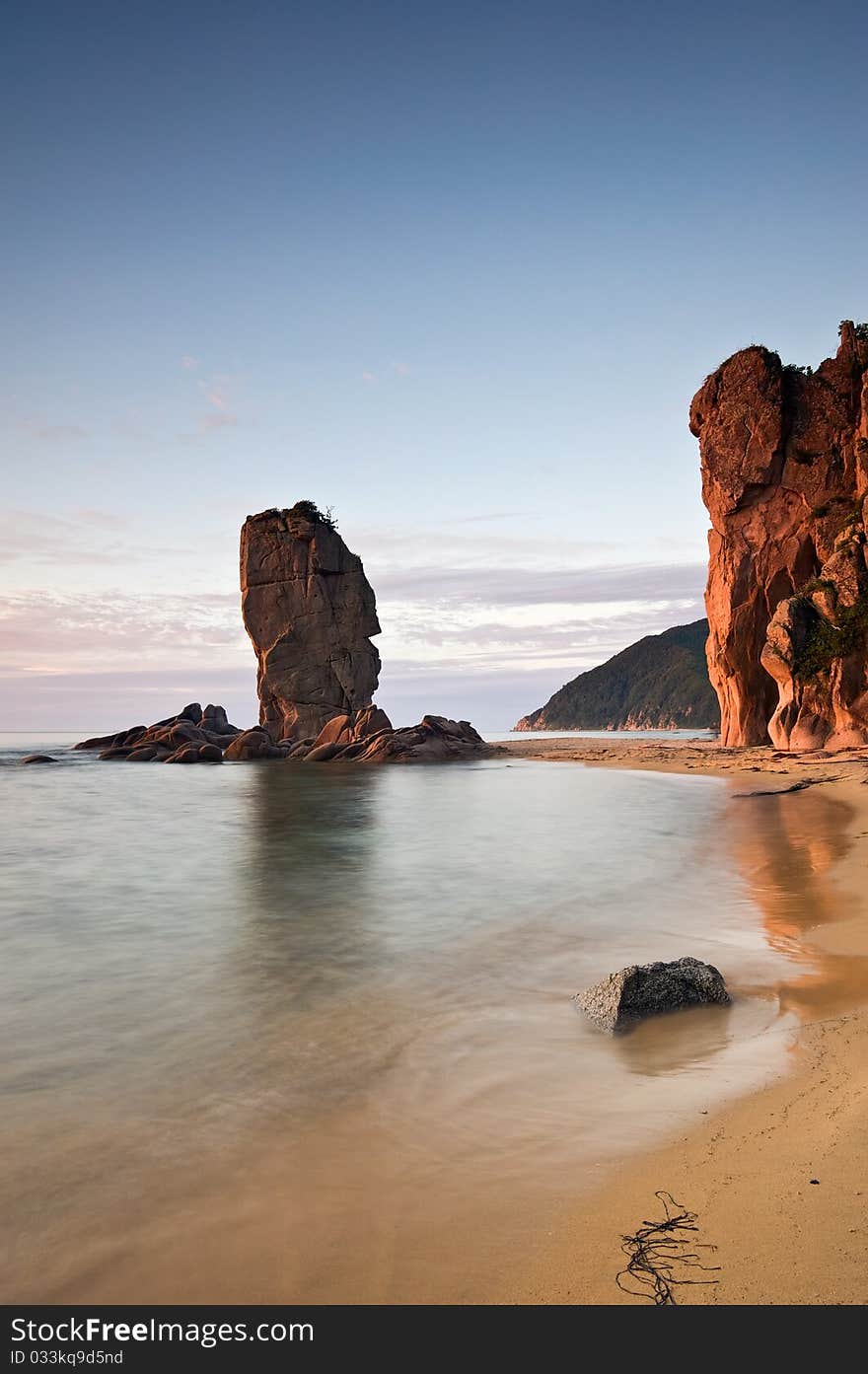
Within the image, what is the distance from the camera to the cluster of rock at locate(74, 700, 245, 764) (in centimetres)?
4559

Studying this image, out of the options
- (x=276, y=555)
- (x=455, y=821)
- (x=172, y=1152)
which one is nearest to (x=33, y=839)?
(x=455, y=821)

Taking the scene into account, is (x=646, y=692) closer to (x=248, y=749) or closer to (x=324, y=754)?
(x=248, y=749)

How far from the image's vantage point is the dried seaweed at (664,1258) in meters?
2.39

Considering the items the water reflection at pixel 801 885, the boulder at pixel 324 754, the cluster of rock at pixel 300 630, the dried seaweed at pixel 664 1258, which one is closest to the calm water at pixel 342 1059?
the water reflection at pixel 801 885

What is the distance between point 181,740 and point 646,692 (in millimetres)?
85739

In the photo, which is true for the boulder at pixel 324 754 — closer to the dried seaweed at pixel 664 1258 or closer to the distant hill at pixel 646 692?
the dried seaweed at pixel 664 1258

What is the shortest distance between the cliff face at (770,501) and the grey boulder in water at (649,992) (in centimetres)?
2827

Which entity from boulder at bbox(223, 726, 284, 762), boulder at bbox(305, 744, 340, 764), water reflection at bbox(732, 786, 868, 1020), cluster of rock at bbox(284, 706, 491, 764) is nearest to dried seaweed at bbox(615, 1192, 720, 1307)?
water reflection at bbox(732, 786, 868, 1020)

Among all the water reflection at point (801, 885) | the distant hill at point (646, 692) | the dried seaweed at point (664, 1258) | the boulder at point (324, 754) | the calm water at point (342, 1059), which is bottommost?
the calm water at point (342, 1059)

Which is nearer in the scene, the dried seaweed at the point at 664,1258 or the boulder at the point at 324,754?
the dried seaweed at the point at 664,1258

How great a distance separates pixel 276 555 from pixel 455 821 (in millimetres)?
41339

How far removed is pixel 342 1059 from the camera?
475cm

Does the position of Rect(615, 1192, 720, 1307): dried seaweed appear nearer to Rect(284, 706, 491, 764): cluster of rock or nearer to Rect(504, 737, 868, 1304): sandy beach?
Rect(504, 737, 868, 1304): sandy beach
